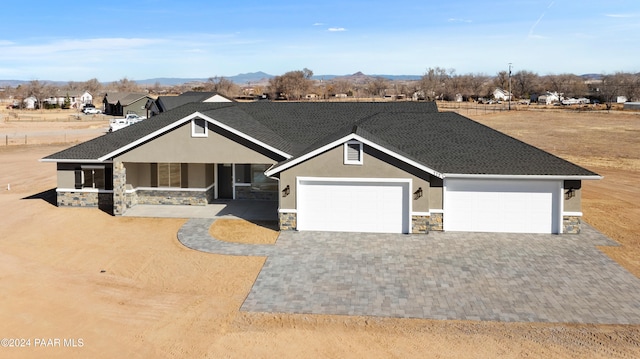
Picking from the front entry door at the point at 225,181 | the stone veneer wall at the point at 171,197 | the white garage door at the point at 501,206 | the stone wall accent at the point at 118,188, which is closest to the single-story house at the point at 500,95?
the front entry door at the point at 225,181

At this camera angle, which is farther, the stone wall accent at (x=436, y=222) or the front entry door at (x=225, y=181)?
the front entry door at (x=225, y=181)

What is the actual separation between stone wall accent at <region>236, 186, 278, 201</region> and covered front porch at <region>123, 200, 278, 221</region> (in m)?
0.33

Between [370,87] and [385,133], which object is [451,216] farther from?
[370,87]

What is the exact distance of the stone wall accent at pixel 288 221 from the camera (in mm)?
19016

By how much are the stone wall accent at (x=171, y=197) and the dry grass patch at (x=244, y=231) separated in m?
3.08

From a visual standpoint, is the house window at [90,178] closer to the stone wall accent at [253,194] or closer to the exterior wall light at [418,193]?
the stone wall accent at [253,194]

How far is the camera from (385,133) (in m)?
23.1

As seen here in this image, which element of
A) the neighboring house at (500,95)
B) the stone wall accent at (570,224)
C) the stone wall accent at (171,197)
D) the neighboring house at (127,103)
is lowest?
the stone wall accent at (570,224)

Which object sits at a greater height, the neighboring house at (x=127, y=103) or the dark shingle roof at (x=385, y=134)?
the neighboring house at (x=127, y=103)

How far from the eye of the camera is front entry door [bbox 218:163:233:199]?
24389 mm

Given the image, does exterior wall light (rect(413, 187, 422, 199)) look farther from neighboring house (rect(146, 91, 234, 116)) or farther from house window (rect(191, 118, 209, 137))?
neighboring house (rect(146, 91, 234, 116))

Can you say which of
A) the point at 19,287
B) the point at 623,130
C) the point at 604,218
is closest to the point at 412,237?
the point at 604,218

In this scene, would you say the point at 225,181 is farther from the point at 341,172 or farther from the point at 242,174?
the point at 341,172

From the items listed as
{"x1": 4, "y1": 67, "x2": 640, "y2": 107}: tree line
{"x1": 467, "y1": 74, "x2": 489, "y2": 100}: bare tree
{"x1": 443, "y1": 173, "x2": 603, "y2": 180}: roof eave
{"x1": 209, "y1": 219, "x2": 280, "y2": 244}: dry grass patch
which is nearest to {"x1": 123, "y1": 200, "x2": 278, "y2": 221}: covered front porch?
{"x1": 209, "y1": 219, "x2": 280, "y2": 244}: dry grass patch
